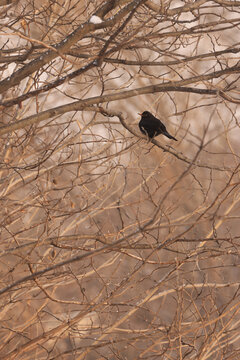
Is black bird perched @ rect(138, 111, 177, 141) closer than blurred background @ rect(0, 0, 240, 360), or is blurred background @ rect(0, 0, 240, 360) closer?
blurred background @ rect(0, 0, 240, 360)

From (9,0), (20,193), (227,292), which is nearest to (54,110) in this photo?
(9,0)

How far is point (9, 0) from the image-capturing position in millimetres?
3260

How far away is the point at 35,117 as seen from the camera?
10.4 ft

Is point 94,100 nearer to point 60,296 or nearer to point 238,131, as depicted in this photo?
point 60,296

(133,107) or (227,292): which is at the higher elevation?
(133,107)

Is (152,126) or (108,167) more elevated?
(152,126)

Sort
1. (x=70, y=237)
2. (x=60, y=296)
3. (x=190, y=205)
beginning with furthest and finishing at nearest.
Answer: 1. (x=190, y=205)
2. (x=60, y=296)
3. (x=70, y=237)

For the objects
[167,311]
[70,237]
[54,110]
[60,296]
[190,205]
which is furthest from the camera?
[190,205]

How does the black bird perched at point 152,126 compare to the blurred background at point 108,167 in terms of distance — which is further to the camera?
the black bird perched at point 152,126

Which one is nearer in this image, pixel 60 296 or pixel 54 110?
pixel 54 110

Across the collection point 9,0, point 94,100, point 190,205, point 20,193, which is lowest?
point 94,100

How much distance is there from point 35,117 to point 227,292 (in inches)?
399

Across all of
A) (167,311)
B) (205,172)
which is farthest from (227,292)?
(205,172)

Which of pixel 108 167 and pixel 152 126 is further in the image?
pixel 152 126
